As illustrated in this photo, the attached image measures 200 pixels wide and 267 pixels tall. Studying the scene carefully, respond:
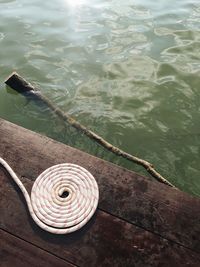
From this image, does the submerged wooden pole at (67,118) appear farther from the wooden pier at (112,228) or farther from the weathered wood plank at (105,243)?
the weathered wood plank at (105,243)

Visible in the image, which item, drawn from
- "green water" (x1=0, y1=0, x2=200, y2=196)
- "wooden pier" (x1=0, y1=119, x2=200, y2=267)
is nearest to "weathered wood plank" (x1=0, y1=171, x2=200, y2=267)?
"wooden pier" (x1=0, y1=119, x2=200, y2=267)

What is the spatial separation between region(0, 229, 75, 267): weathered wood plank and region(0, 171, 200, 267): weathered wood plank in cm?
5

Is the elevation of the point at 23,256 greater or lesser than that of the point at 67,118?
greater

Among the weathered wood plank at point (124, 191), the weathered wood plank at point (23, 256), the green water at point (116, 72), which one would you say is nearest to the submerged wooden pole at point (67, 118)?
the green water at point (116, 72)

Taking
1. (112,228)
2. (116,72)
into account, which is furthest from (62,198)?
(116,72)

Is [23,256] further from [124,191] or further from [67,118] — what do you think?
[67,118]

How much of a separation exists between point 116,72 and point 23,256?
483cm

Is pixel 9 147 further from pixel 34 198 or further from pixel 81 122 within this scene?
pixel 81 122

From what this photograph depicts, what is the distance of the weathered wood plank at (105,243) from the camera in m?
3.22

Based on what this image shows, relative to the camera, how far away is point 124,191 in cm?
375

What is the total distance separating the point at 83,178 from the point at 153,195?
0.81m

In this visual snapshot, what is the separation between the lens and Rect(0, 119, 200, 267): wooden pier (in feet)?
10.6

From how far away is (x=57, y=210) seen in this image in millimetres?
3555

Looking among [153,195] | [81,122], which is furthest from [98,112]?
[153,195]
